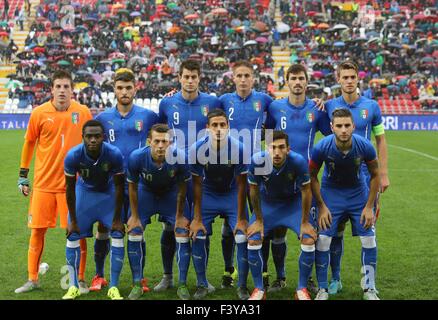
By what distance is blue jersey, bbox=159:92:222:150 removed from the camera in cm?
787

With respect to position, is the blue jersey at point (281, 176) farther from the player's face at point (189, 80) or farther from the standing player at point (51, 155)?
the standing player at point (51, 155)

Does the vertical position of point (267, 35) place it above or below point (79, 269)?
above

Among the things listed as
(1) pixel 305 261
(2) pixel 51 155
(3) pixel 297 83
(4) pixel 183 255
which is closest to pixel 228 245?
(4) pixel 183 255

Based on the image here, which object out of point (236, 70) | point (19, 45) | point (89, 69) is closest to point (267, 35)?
point (89, 69)

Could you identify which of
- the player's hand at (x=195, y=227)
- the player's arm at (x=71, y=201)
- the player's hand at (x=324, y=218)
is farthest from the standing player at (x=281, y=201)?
the player's arm at (x=71, y=201)

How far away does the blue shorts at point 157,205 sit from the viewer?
732cm

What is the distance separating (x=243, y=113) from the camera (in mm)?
7949

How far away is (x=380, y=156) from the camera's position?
7590 millimetres

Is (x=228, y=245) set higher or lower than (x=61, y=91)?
lower

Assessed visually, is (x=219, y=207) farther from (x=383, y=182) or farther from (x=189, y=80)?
(x=383, y=182)

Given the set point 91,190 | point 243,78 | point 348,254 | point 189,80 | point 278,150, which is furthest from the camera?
point 348,254

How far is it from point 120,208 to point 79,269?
42.1 inches

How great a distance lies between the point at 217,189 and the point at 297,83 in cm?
147
